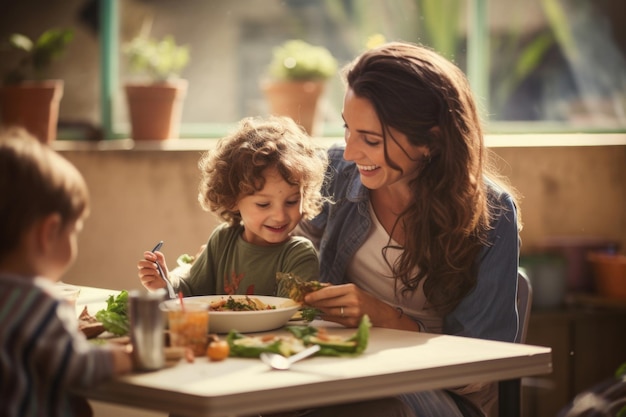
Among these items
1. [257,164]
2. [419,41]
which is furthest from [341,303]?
[419,41]

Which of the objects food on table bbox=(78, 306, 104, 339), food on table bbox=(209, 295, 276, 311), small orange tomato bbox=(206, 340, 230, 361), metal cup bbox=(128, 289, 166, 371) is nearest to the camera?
metal cup bbox=(128, 289, 166, 371)

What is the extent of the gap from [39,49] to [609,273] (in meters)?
2.51

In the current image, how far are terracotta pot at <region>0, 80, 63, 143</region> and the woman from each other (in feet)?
6.46

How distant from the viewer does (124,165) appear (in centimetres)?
424

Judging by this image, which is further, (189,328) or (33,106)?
(33,106)

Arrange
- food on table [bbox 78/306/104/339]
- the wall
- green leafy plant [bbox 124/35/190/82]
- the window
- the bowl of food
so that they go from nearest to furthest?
food on table [bbox 78/306/104/339], the wall, the bowl of food, green leafy plant [bbox 124/35/190/82], the window

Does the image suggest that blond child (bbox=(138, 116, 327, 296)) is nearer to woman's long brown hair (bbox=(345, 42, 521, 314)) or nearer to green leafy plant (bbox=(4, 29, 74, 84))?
woman's long brown hair (bbox=(345, 42, 521, 314))

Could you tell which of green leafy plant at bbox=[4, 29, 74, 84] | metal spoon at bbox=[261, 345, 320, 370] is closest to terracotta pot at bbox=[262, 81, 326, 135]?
green leafy plant at bbox=[4, 29, 74, 84]

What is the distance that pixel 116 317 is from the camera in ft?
7.30

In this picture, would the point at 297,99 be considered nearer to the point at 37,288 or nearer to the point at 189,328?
the point at 189,328

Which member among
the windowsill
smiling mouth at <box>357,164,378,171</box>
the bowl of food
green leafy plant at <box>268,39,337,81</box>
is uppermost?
green leafy plant at <box>268,39,337,81</box>

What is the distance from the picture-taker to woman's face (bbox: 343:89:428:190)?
260cm

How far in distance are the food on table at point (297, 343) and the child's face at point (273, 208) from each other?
17.5 inches

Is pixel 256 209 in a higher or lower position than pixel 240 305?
higher
